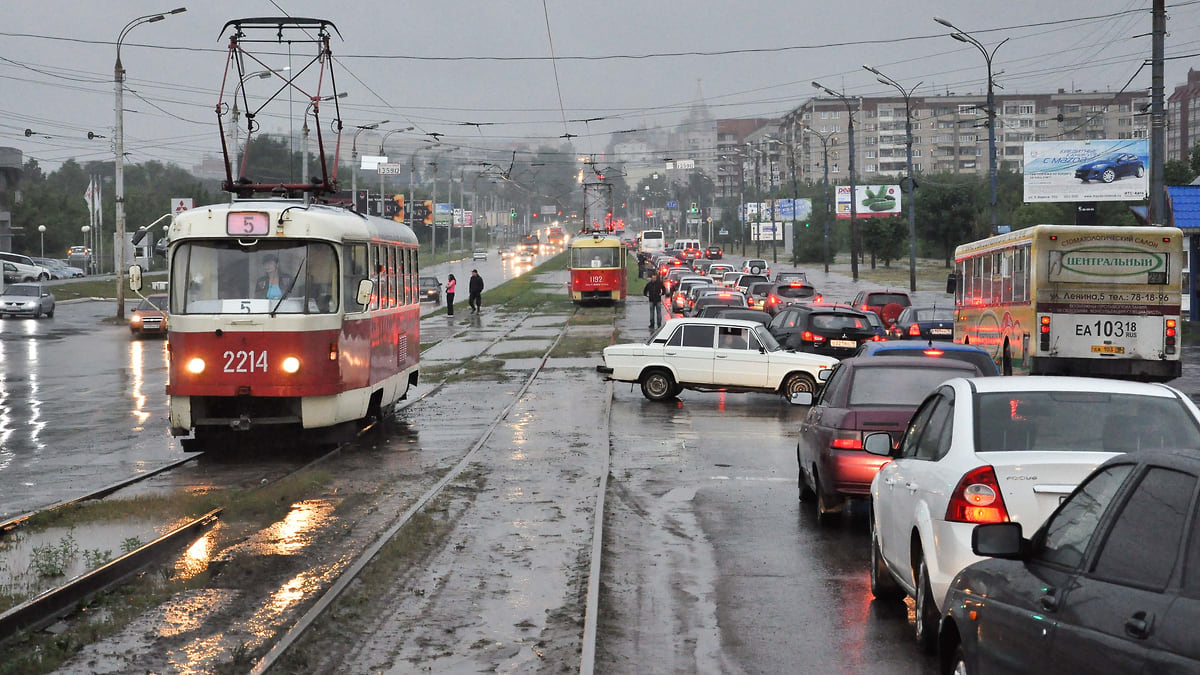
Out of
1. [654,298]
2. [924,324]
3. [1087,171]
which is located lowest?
[924,324]

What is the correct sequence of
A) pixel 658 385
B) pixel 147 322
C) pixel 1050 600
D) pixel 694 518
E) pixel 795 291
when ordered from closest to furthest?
pixel 1050 600 → pixel 694 518 → pixel 658 385 → pixel 795 291 → pixel 147 322

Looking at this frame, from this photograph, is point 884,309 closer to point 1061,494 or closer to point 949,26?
point 949,26

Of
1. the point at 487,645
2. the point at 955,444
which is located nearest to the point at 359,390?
the point at 487,645

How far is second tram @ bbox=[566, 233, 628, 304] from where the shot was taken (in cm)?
6031

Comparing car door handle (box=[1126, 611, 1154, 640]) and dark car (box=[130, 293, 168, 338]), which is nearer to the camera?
car door handle (box=[1126, 611, 1154, 640])

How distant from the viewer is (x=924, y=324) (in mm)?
35031

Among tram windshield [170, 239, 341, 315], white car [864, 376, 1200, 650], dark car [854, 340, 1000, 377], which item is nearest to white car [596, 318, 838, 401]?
tram windshield [170, 239, 341, 315]

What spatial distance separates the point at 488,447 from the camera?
1848 cm

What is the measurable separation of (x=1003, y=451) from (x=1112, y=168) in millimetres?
60564

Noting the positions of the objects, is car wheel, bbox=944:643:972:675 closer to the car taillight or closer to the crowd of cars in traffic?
the crowd of cars in traffic

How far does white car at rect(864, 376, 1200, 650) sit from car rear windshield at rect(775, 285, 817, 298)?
122 feet

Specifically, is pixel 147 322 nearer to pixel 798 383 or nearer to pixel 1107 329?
pixel 798 383

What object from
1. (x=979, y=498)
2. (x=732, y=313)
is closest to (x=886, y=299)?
(x=732, y=313)

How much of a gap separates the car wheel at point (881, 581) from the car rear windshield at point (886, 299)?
104 feet
